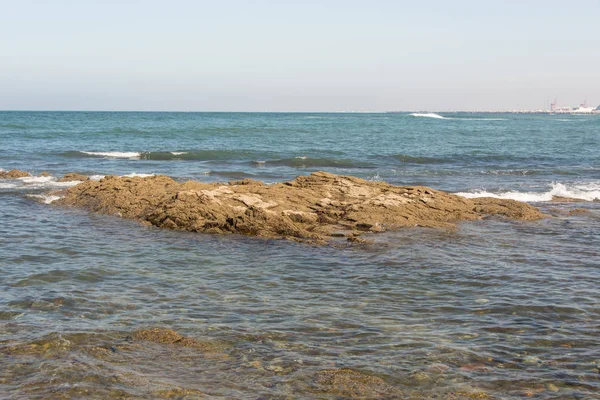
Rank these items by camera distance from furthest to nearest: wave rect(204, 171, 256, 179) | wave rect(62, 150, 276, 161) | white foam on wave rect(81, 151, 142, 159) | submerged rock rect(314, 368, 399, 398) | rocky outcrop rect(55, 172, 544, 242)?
white foam on wave rect(81, 151, 142, 159) → wave rect(62, 150, 276, 161) → wave rect(204, 171, 256, 179) → rocky outcrop rect(55, 172, 544, 242) → submerged rock rect(314, 368, 399, 398)

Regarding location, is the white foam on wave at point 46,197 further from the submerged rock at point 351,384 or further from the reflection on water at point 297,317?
the submerged rock at point 351,384

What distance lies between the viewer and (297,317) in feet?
23.7

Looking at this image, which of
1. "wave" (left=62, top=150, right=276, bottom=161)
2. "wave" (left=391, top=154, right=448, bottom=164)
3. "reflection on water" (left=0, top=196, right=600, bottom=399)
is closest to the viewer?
"reflection on water" (left=0, top=196, right=600, bottom=399)

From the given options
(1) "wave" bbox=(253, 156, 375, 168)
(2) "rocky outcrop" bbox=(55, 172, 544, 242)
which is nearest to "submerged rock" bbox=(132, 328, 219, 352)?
(2) "rocky outcrop" bbox=(55, 172, 544, 242)

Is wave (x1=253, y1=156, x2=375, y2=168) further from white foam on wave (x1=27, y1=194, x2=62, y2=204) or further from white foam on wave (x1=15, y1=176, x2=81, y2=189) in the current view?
white foam on wave (x1=27, y1=194, x2=62, y2=204)

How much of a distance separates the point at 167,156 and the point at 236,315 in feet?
84.9

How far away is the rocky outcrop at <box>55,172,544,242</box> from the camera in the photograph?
40.2ft

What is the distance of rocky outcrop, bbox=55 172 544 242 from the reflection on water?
81 centimetres

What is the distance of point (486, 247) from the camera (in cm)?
1105

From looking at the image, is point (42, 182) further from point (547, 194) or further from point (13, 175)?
point (547, 194)

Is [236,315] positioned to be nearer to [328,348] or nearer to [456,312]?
[328,348]

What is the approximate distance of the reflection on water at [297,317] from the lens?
5.54 m

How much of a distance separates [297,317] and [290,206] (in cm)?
601

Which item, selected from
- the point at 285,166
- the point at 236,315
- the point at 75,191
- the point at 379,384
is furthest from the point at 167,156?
the point at 379,384
